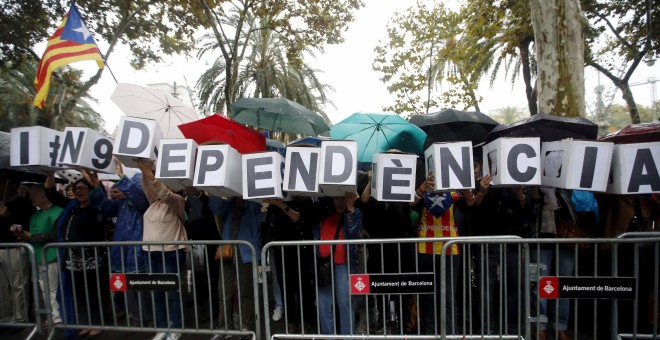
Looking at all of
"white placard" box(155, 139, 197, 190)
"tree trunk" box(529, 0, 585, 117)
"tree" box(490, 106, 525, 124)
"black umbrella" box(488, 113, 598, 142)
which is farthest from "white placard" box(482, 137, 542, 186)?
"tree" box(490, 106, 525, 124)

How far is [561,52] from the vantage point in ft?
20.9

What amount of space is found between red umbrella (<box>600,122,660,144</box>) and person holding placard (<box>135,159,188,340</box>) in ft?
15.9

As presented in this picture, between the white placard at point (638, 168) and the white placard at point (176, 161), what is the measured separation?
4023 mm

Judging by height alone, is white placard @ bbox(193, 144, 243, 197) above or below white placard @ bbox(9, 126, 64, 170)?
below

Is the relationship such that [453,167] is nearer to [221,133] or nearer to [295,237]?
[295,237]

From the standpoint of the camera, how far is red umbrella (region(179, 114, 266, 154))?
14.5ft

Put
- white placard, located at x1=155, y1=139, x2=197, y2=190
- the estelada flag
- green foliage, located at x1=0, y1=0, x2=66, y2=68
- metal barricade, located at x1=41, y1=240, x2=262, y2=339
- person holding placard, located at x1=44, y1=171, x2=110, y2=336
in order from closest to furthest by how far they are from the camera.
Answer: white placard, located at x1=155, y1=139, x2=197, y2=190 < metal barricade, located at x1=41, y1=240, x2=262, y2=339 < person holding placard, located at x1=44, y1=171, x2=110, y2=336 < the estelada flag < green foliage, located at x1=0, y1=0, x2=66, y2=68

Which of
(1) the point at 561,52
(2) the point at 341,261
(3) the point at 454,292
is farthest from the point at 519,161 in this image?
(1) the point at 561,52

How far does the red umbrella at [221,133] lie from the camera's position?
4.41 meters

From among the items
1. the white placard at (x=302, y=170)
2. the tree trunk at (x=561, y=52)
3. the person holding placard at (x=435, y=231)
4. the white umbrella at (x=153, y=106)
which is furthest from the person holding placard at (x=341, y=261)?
the tree trunk at (x=561, y=52)

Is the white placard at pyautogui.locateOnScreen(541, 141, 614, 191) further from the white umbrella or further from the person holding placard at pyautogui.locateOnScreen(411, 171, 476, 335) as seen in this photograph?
the white umbrella

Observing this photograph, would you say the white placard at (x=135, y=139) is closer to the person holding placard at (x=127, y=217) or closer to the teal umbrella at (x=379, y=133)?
the person holding placard at (x=127, y=217)

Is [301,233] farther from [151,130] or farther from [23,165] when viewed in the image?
[23,165]

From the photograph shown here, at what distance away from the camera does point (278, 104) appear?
5.34 meters
